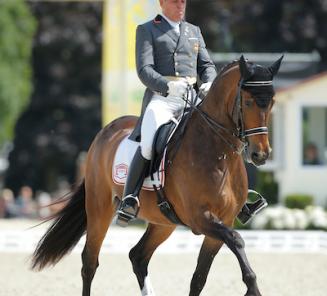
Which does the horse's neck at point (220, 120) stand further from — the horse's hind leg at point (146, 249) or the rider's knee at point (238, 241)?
the horse's hind leg at point (146, 249)

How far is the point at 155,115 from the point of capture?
347 inches

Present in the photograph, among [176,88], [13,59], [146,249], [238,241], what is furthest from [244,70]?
[13,59]

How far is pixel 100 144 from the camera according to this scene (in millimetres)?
9828

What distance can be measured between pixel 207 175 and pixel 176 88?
0.81m

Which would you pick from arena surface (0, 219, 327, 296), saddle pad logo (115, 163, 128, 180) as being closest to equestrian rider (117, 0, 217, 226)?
saddle pad logo (115, 163, 128, 180)

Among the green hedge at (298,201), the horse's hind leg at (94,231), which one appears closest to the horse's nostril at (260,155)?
the horse's hind leg at (94,231)

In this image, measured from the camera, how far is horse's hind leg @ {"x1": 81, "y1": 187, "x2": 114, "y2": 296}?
9.49 m

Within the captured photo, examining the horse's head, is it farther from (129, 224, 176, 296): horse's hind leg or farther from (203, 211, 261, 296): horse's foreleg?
(129, 224, 176, 296): horse's hind leg

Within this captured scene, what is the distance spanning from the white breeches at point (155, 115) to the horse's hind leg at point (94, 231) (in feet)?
3.40

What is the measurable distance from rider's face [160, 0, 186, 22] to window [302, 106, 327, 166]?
13.4 metres

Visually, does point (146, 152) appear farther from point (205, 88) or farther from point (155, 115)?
point (205, 88)

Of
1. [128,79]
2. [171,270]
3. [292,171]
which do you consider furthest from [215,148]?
[292,171]

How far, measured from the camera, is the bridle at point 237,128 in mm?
7758

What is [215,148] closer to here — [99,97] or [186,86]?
[186,86]
